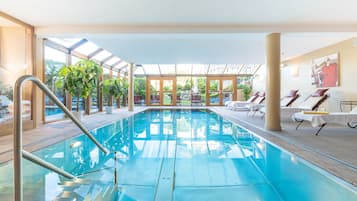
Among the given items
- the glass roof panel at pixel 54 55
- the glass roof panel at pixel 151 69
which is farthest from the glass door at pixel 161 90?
the glass roof panel at pixel 54 55

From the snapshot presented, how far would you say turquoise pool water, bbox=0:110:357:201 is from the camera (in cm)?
264

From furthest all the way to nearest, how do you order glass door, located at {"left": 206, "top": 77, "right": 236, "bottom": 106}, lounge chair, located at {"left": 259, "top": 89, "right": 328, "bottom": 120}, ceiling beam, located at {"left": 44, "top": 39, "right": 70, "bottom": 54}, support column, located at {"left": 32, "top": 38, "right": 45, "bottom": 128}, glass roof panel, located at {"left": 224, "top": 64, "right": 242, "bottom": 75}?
glass door, located at {"left": 206, "top": 77, "right": 236, "bottom": 106}, glass roof panel, located at {"left": 224, "top": 64, "right": 242, "bottom": 75}, lounge chair, located at {"left": 259, "top": 89, "right": 328, "bottom": 120}, ceiling beam, located at {"left": 44, "top": 39, "right": 70, "bottom": 54}, support column, located at {"left": 32, "top": 38, "right": 45, "bottom": 128}

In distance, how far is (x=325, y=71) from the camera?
9359 mm

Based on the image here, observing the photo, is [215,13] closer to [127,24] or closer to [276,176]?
[127,24]

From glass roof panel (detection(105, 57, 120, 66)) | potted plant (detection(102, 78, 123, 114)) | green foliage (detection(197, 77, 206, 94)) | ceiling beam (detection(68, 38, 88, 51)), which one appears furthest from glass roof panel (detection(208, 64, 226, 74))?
ceiling beam (detection(68, 38, 88, 51))

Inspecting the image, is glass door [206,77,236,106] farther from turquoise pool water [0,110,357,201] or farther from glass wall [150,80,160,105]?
turquoise pool water [0,110,357,201]

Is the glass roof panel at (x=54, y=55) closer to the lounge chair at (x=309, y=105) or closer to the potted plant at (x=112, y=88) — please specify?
the potted plant at (x=112, y=88)

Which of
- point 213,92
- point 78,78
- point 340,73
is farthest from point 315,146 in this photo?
point 213,92

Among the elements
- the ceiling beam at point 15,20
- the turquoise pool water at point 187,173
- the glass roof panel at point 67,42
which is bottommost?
the turquoise pool water at point 187,173

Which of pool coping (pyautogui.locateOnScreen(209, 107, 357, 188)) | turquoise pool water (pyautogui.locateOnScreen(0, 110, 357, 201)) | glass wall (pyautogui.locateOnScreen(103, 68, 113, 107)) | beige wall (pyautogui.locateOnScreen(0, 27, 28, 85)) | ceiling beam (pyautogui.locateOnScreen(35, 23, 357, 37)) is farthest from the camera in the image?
glass wall (pyautogui.locateOnScreen(103, 68, 113, 107))

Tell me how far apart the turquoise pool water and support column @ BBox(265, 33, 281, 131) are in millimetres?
1258

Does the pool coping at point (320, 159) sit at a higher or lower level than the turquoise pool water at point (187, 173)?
higher

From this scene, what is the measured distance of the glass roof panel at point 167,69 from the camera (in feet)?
55.8

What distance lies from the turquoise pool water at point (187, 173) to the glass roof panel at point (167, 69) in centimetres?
1222
